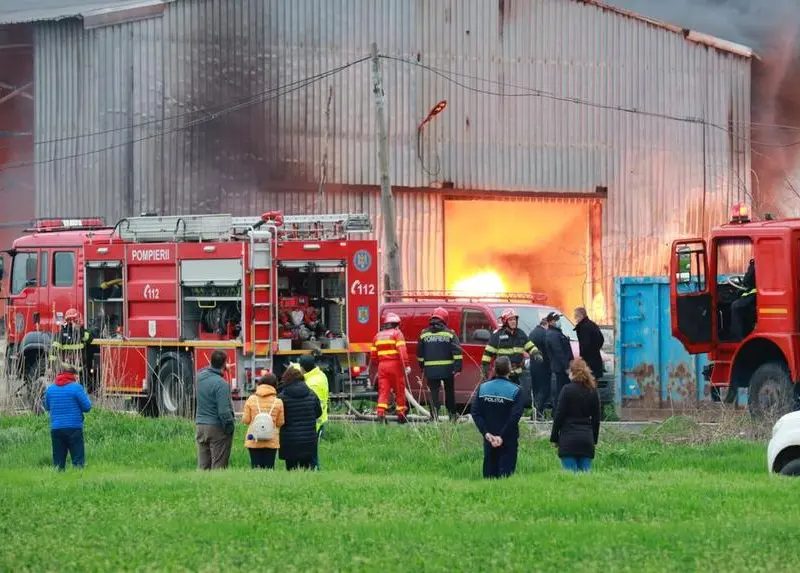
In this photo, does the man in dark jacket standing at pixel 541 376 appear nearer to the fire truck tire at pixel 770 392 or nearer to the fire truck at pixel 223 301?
the fire truck at pixel 223 301

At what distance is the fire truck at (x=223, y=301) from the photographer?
20.8 metres

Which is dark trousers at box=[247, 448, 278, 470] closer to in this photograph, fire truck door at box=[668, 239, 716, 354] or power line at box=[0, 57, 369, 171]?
fire truck door at box=[668, 239, 716, 354]

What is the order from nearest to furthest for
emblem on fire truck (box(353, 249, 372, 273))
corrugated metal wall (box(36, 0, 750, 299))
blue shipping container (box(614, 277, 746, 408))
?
emblem on fire truck (box(353, 249, 372, 273)), blue shipping container (box(614, 277, 746, 408)), corrugated metal wall (box(36, 0, 750, 299))

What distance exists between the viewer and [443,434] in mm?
17000

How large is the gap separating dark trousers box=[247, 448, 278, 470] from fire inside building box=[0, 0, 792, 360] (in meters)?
18.1

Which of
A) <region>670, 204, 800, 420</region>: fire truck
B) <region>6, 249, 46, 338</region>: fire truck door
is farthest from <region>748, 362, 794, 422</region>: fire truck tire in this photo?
<region>6, 249, 46, 338</region>: fire truck door

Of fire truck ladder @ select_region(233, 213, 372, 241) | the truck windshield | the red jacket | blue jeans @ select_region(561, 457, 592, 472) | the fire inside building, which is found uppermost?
the fire inside building

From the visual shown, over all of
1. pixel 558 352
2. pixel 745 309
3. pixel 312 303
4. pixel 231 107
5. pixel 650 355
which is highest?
pixel 231 107

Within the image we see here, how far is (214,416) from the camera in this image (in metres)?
14.8

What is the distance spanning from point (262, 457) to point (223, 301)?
696 centimetres

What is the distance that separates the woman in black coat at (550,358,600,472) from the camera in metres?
13.2

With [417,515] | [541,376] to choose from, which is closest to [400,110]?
[541,376]

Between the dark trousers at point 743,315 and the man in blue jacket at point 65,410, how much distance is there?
27.4 ft

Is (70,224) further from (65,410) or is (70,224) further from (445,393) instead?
(65,410)
